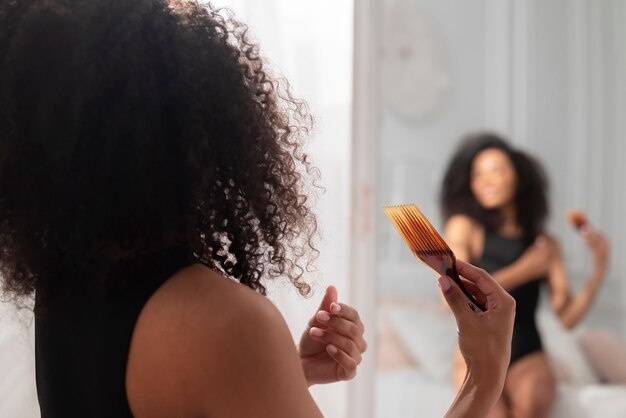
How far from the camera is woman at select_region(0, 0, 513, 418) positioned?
635mm

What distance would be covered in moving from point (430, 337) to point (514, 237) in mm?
366

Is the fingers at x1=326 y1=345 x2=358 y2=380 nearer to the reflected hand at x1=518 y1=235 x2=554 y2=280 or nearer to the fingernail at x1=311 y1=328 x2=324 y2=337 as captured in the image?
the fingernail at x1=311 y1=328 x2=324 y2=337

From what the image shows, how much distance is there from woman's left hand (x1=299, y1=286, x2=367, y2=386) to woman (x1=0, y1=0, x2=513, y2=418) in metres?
0.22

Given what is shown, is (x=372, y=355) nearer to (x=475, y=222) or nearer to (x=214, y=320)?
(x=475, y=222)

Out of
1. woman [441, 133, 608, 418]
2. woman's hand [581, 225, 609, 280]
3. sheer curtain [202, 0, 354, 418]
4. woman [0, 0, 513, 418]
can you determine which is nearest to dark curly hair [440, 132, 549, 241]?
woman [441, 133, 608, 418]

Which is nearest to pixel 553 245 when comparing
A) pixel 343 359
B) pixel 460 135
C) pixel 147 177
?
pixel 460 135

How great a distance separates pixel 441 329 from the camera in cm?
218

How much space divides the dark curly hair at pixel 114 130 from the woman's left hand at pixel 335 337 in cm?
23

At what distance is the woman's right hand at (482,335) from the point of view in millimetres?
785

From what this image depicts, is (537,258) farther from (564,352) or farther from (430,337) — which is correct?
(430,337)

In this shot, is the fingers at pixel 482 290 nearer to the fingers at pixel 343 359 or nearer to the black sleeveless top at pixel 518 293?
the fingers at pixel 343 359

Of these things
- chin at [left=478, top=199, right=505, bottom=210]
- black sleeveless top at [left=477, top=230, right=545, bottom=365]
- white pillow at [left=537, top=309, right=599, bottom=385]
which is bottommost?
white pillow at [left=537, top=309, right=599, bottom=385]

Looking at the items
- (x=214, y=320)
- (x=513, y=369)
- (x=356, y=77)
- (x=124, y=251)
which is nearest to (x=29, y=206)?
(x=124, y=251)

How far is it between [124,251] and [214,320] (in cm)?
10
